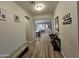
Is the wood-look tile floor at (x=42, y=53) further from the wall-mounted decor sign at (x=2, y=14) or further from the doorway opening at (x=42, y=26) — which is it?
the doorway opening at (x=42, y=26)

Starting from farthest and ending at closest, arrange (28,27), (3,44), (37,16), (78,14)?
1. (37,16)
2. (28,27)
3. (3,44)
4. (78,14)

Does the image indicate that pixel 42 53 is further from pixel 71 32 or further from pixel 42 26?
pixel 42 26

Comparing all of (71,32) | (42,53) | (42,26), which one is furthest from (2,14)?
(42,26)

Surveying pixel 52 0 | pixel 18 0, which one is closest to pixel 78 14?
pixel 52 0

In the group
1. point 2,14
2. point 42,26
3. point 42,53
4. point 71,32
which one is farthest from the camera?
point 42,26

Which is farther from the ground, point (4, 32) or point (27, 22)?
point (27, 22)

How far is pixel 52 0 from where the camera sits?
4152mm

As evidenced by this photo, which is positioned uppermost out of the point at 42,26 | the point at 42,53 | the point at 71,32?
the point at 42,26

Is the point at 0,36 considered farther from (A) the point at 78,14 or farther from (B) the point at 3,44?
(A) the point at 78,14

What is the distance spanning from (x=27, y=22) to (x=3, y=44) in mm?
5270

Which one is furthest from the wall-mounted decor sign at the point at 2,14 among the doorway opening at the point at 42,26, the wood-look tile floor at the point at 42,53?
the doorway opening at the point at 42,26

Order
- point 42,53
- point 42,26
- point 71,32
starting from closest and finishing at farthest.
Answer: point 71,32 < point 42,53 < point 42,26

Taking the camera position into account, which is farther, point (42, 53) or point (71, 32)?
point (42, 53)

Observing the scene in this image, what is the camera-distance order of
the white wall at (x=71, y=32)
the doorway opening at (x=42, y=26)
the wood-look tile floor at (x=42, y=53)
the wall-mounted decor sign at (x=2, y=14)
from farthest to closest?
the doorway opening at (x=42, y=26), the wood-look tile floor at (x=42, y=53), the wall-mounted decor sign at (x=2, y=14), the white wall at (x=71, y=32)
